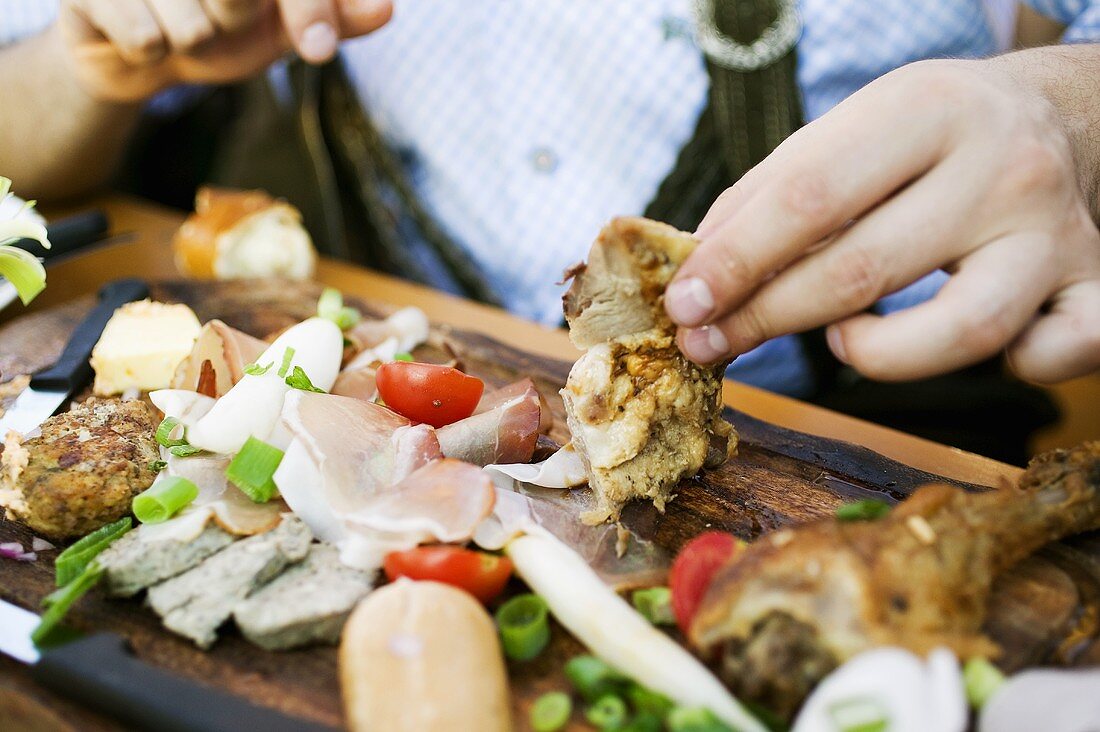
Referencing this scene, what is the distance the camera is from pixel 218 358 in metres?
2.03

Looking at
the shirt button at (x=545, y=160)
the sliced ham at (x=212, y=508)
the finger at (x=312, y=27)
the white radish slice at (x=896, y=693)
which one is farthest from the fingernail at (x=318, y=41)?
the white radish slice at (x=896, y=693)

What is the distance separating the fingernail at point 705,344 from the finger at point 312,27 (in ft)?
4.85

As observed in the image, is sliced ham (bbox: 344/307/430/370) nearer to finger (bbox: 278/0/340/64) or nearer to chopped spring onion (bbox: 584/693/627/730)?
finger (bbox: 278/0/340/64)

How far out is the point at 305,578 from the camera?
58.6 inches

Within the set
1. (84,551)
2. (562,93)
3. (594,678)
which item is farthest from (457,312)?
(594,678)

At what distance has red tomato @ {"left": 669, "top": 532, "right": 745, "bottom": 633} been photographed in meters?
1.41

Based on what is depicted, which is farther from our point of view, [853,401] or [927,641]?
[853,401]

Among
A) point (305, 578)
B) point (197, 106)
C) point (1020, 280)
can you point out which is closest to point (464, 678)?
point (305, 578)

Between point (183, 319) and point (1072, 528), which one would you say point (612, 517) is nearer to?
point (1072, 528)

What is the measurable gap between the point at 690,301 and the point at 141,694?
3.54 feet

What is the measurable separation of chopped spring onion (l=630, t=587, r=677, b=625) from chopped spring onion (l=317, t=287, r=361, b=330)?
1245 millimetres

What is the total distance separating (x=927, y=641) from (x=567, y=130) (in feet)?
7.70

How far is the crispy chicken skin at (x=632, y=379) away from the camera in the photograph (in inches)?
61.2

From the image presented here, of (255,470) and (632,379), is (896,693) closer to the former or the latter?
(632,379)
